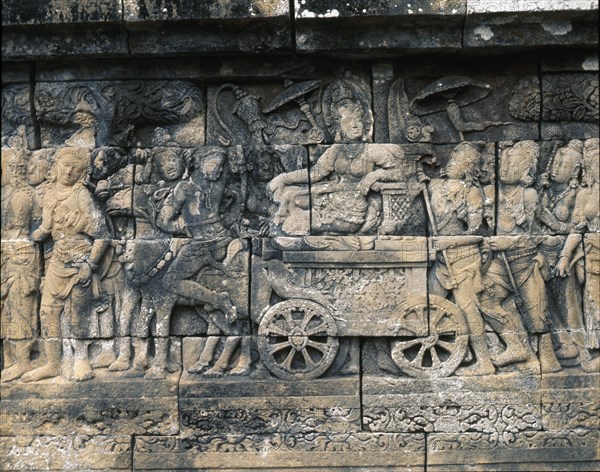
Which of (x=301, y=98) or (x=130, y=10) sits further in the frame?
(x=301, y=98)

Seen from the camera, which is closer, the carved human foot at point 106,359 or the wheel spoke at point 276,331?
the wheel spoke at point 276,331

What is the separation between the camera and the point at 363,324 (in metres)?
5.70

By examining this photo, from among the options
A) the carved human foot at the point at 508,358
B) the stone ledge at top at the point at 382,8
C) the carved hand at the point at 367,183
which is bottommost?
the carved human foot at the point at 508,358

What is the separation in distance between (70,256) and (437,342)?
2.71m

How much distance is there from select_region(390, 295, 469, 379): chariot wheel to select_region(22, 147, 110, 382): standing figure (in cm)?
225

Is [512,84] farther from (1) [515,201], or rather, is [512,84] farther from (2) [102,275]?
(2) [102,275]

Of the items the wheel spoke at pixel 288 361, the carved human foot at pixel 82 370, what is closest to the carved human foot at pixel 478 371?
the wheel spoke at pixel 288 361

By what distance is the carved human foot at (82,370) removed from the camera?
18.9 ft

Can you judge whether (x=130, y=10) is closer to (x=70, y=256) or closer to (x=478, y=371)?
(x=70, y=256)

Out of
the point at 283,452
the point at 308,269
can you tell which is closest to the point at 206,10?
the point at 308,269

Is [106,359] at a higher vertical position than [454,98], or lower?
lower

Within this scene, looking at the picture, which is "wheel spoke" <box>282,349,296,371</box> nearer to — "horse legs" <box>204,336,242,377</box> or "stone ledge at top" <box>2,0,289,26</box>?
"horse legs" <box>204,336,242,377</box>

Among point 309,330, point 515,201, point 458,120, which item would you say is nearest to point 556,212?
point 515,201

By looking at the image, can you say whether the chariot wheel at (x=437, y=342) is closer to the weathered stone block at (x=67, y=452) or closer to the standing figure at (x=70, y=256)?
the weathered stone block at (x=67, y=452)
